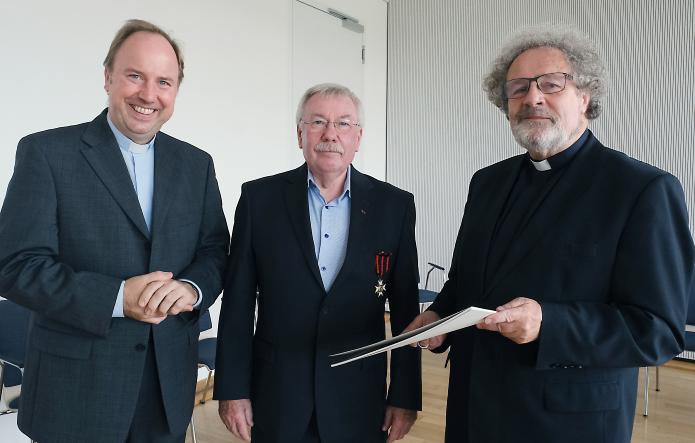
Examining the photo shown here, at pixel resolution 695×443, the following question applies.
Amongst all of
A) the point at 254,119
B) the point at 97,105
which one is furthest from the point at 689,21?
the point at 97,105

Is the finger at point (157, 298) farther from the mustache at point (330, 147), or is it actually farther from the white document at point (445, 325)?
the mustache at point (330, 147)

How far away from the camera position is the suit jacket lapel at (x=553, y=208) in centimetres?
153

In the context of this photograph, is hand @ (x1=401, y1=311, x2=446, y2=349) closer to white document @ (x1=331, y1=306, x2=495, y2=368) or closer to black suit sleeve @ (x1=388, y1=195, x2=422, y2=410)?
black suit sleeve @ (x1=388, y1=195, x2=422, y2=410)

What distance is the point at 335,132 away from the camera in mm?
1854

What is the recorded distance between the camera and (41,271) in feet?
4.70

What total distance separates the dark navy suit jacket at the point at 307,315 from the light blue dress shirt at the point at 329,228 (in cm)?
4

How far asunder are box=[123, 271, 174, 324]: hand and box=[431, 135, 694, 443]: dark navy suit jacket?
0.92 metres

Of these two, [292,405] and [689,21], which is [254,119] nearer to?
[292,405]

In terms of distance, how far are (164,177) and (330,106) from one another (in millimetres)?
594

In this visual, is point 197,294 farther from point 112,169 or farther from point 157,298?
point 112,169

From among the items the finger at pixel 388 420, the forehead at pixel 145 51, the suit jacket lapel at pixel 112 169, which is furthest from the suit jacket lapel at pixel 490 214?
the forehead at pixel 145 51

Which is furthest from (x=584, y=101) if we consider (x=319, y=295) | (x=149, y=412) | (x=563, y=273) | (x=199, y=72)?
(x=199, y=72)

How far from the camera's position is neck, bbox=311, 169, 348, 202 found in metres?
1.90

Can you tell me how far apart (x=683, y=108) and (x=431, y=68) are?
287 centimetres
